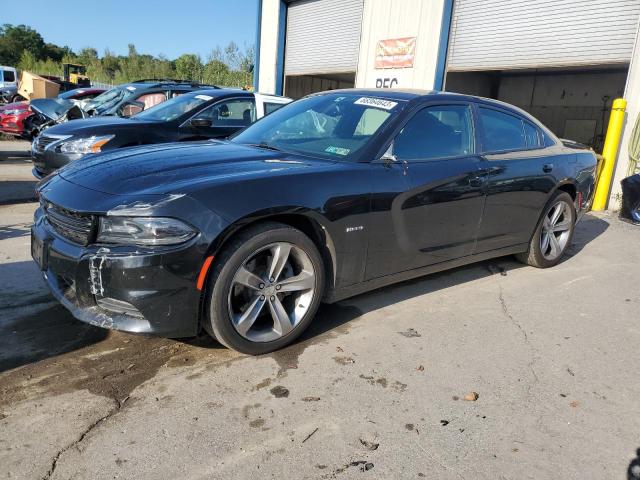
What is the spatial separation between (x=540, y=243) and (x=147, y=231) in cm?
389

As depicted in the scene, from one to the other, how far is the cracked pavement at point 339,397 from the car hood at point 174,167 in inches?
38.8

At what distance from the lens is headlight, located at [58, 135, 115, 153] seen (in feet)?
20.1

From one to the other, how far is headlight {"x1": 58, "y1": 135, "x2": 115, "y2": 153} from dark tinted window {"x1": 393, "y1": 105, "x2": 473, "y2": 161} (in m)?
4.16

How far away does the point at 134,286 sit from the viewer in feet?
8.45

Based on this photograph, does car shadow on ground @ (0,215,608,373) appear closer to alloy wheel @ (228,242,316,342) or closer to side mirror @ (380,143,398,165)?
alloy wheel @ (228,242,316,342)

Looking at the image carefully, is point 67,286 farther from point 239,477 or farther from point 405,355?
point 405,355

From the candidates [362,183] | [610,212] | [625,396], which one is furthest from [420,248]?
[610,212]

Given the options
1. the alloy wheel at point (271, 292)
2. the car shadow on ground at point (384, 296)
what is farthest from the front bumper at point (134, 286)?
the car shadow on ground at point (384, 296)

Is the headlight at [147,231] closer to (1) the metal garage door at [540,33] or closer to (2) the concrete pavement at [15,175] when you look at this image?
(2) the concrete pavement at [15,175]

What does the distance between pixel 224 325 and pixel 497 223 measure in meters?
2.58

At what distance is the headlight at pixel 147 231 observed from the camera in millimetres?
2590

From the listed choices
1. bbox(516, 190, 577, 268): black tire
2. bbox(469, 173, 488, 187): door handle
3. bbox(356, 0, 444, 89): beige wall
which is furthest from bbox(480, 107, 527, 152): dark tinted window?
bbox(356, 0, 444, 89): beige wall

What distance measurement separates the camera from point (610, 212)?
28.4 ft

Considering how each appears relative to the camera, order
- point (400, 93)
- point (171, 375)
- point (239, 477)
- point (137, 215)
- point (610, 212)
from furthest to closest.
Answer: point (610, 212) < point (400, 93) < point (171, 375) < point (137, 215) < point (239, 477)
